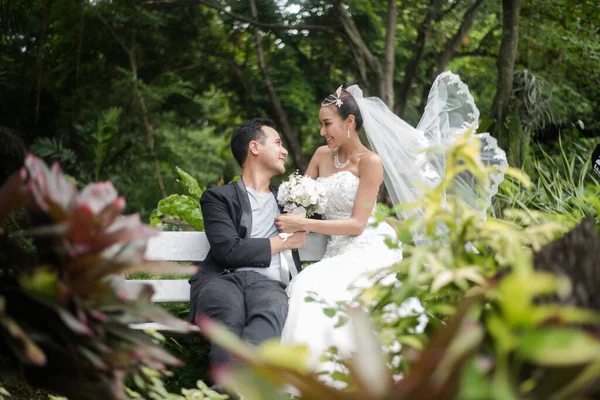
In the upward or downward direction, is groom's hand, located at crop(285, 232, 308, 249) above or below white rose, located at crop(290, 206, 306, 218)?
below

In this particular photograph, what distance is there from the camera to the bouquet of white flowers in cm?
411

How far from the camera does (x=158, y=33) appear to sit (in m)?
11.2

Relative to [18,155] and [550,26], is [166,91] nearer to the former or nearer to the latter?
[18,155]

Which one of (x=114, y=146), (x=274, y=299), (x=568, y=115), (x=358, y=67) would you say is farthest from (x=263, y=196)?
(x=114, y=146)

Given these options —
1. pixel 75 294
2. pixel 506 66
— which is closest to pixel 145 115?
pixel 506 66

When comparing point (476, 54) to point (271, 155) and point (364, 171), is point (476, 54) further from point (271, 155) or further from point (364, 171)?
point (271, 155)

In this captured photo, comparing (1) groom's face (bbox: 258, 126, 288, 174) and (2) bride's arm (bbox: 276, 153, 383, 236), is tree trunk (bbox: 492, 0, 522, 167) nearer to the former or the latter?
(2) bride's arm (bbox: 276, 153, 383, 236)

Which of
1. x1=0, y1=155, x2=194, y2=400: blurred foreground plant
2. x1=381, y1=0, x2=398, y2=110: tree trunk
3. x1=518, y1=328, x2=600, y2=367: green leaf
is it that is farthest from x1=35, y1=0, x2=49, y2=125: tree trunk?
x1=518, y1=328, x2=600, y2=367: green leaf

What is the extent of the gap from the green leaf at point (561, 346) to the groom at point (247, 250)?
7.55 feet

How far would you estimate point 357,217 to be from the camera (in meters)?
4.32

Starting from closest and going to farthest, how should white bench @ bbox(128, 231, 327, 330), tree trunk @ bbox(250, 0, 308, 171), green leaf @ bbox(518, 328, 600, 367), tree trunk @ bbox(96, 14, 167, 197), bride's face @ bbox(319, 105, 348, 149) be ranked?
green leaf @ bbox(518, 328, 600, 367), white bench @ bbox(128, 231, 327, 330), bride's face @ bbox(319, 105, 348, 149), tree trunk @ bbox(250, 0, 308, 171), tree trunk @ bbox(96, 14, 167, 197)

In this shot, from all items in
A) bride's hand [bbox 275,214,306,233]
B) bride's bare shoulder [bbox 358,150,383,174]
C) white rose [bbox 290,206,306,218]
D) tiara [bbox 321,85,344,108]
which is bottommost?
bride's hand [bbox 275,214,306,233]

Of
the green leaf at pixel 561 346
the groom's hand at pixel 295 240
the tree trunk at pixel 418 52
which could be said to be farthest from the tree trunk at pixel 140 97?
the green leaf at pixel 561 346

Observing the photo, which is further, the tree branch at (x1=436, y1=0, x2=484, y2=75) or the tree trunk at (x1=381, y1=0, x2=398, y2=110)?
the tree branch at (x1=436, y1=0, x2=484, y2=75)
